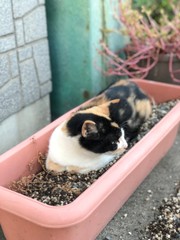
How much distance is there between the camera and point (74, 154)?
1.54m

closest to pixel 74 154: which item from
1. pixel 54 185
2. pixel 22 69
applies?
pixel 54 185

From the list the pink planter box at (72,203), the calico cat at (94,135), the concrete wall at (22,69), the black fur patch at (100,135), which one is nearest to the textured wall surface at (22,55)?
the concrete wall at (22,69)

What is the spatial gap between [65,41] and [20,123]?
0.64 metres

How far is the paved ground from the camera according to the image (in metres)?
1.62

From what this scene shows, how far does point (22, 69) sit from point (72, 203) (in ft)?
3.57

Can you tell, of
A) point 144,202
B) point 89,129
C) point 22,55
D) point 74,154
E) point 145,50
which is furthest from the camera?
point 145,50

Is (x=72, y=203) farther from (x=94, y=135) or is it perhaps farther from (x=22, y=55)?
(x=22, y=55)

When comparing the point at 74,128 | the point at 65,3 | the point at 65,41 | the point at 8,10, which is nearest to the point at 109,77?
the point at 65,41

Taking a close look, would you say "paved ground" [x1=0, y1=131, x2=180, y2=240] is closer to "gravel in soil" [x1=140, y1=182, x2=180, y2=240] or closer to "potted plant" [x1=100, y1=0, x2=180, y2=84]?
"gravel in soil" [x1=140, y1=182, x2=180, y2=240]

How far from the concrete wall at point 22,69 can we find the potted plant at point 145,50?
45 centimetres

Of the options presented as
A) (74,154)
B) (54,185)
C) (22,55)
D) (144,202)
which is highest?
(22,55)

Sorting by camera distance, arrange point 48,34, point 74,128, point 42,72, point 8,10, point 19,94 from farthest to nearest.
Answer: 1. point 48,34
2. point 42,72
3. point 19,94
4. point 8,10
5. point 74,128

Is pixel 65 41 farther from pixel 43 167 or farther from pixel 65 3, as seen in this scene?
pixel 43 167

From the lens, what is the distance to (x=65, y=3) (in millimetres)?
2246
